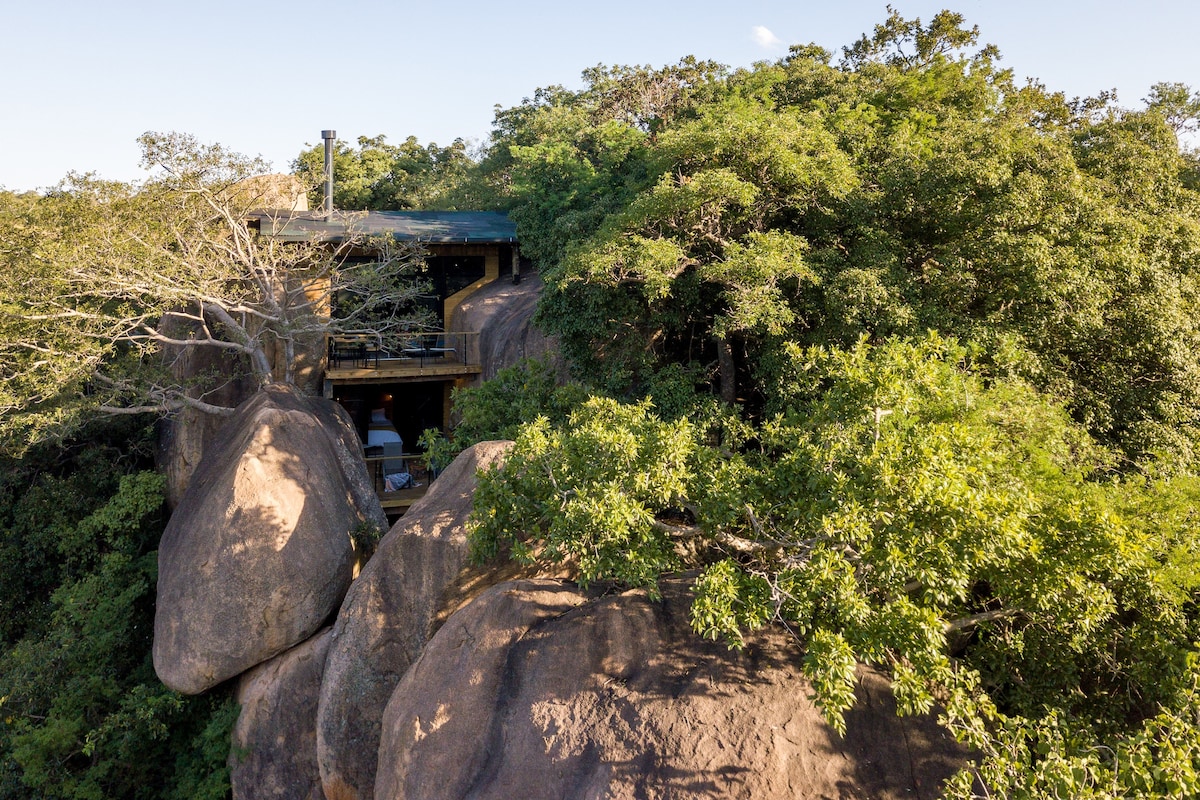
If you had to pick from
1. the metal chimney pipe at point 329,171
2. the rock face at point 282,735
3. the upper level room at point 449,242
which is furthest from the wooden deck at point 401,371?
the rock face at point 282,735

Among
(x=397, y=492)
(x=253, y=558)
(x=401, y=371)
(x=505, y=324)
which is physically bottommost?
(x=397, y=492)

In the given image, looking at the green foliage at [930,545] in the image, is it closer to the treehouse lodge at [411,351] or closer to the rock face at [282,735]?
the rock face at [282,735]

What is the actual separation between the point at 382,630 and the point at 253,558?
306cm

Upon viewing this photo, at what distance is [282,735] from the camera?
1162cm

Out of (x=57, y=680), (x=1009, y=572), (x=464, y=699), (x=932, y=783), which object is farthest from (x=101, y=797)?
(x=1009, y=572)

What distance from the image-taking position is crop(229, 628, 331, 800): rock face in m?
11.5

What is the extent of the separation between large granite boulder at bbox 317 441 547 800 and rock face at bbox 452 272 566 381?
7.22 meters

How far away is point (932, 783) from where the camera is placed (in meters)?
6.86

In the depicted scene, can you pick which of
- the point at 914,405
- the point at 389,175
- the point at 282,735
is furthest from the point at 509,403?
the point at 389,175

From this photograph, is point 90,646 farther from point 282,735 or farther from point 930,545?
point 930,545

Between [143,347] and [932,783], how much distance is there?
49.1ft

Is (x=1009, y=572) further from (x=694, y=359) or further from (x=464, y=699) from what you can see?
(x=694, y=359)

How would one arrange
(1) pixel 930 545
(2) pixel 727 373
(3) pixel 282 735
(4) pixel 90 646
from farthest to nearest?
(4) pixel 90 646, (2) pixel 727 373, (3) pixel 282 735, (1) pixel 930 545

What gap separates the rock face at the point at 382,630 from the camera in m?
10.3
